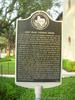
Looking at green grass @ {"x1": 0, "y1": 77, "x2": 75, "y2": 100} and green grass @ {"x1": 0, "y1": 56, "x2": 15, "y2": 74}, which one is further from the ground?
green grass @ {"x1": 0, "y1": 77, "x2": 75, "y2": 100}

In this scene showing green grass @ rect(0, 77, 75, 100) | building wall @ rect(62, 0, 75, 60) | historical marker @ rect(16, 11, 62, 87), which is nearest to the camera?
historical marker @ rect(16, 11, 62, 87)

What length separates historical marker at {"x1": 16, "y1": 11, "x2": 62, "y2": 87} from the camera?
7.43m

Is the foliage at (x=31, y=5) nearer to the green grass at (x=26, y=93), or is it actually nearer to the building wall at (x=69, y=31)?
the building wall at (x=69, y=31)

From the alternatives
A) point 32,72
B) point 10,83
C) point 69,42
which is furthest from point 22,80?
point 69,42

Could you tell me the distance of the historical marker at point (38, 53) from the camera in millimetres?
7434

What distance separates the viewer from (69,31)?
26.0 meters

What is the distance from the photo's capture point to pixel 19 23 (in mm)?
7602

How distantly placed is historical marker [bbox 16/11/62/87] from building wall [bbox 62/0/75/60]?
16998 mm

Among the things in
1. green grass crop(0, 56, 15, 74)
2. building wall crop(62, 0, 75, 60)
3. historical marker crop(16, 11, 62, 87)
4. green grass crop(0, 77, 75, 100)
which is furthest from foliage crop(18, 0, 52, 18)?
historical marker crop(16, 11, 62, 87)

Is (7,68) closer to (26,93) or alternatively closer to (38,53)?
(26,93)

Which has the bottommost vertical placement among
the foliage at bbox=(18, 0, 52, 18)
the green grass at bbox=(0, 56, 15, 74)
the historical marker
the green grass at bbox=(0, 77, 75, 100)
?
the green grass at bbox=(0, 56, 15, 74)

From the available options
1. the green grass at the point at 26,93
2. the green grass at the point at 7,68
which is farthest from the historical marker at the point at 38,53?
the green grass at the point at 7,68

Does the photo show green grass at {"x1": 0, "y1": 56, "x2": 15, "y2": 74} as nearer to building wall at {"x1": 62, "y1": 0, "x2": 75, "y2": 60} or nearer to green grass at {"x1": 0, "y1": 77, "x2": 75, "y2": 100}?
building wall at {"x1": 62, "y1": 0, "x2": 75, "y2": 60}

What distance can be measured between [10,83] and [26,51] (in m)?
3.16
